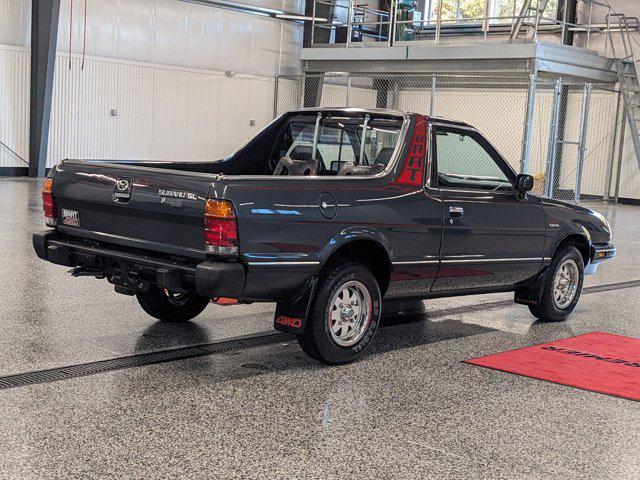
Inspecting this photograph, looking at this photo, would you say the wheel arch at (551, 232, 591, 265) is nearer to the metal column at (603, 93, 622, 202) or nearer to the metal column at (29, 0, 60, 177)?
the metal column at (29, 0, 60, 177)

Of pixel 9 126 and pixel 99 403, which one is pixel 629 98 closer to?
pixel 9 126

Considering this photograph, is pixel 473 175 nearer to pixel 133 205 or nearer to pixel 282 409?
pixel 133 205

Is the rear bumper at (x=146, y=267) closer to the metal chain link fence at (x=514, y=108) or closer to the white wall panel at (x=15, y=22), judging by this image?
the white wall panel at (x=15, y=22)

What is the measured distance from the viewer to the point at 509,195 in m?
7.47

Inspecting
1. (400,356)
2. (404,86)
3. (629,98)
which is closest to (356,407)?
(400,356)

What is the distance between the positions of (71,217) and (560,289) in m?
4.47

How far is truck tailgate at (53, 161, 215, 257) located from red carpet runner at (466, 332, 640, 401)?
2.35 meters

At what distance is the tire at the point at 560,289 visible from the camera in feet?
26.5

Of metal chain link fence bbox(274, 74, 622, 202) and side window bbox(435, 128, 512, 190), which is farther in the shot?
metal chain link fence bbox(274, 74, 622, 202)

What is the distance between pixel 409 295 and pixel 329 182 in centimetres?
131

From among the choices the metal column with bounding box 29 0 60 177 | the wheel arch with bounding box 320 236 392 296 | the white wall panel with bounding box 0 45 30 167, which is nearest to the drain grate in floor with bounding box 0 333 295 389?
the wheel arch with bounding box 320 236 392 296

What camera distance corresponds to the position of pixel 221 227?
538 cm

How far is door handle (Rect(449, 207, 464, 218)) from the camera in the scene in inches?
270

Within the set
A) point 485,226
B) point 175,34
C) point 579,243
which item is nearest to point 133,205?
point 485,226
